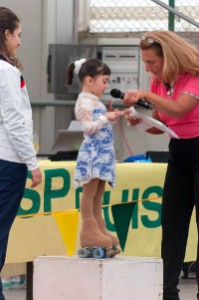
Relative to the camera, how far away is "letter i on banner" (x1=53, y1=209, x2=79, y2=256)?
240 inches

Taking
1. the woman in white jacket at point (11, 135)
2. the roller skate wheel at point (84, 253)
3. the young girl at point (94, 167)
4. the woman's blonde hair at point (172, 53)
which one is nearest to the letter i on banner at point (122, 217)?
the young girl at point (94, 167)

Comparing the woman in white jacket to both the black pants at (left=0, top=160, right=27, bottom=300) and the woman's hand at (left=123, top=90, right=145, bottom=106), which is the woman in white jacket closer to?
the black pants at (left=0, top=160, right=27, bottom=300)

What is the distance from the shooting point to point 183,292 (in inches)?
300

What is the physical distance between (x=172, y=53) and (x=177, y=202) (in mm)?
874

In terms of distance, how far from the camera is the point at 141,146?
1012cm

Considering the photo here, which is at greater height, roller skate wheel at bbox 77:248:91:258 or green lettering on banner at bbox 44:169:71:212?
green lettering on banner at bbox 44:169:71:212

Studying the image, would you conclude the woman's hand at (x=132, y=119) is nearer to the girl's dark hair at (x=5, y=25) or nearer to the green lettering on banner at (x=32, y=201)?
the girl's dark hair at (x=5, y=25)

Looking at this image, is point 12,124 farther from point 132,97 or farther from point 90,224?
point 90,224

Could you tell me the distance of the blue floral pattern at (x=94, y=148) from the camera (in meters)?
5.96

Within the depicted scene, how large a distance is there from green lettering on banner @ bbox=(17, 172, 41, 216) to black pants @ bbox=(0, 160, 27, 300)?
129 cm

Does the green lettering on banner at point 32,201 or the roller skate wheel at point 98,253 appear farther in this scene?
the green lettering on banner at point 32,201

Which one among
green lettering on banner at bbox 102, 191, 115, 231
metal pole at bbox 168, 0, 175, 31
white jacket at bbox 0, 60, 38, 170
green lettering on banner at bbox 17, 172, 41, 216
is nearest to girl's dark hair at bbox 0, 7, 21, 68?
white jacket at bbox 0, 60, 38, 170

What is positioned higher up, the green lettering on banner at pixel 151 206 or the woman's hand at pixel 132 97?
the woman's hand at pixel 132 97

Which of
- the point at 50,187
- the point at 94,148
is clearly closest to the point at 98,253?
the point at 94,148
